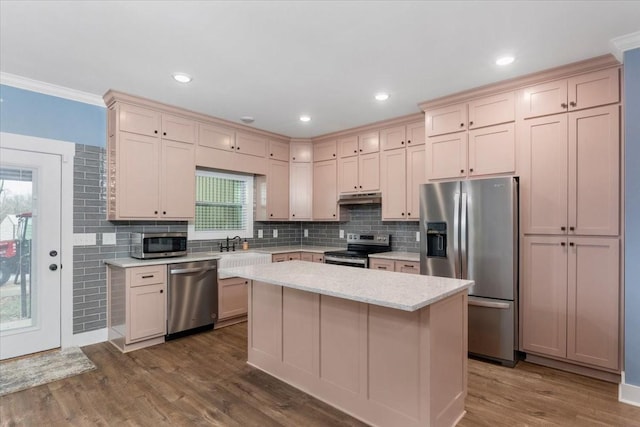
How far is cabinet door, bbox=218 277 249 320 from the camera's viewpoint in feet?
13.7

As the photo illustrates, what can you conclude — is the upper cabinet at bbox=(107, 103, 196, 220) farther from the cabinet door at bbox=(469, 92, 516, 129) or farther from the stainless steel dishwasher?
the cabinet door at bbox=(469, 92, 516, 129)

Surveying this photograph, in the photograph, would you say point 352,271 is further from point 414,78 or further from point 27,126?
point 27,126

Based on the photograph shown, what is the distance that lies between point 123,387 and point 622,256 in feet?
13.6

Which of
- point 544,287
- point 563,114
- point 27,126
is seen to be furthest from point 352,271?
point 27,126

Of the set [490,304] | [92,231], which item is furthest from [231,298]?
[490,304]

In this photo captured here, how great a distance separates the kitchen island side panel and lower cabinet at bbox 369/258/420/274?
1575 millimetres

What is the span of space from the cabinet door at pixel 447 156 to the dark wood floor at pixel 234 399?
1.91m

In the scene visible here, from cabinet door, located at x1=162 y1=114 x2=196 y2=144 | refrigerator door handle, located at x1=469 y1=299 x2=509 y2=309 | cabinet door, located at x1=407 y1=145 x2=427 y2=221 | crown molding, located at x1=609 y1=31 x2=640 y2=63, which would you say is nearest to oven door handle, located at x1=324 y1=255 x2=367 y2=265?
cabinet door, located at x1=407 y1=145 x2=427 y2=221

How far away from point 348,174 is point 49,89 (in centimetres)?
361

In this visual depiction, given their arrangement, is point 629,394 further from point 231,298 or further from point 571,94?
point 231,298

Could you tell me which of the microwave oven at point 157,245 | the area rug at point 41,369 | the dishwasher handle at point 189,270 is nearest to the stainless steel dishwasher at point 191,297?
the dishwasher handle at point 189,270

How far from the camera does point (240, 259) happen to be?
4.36m

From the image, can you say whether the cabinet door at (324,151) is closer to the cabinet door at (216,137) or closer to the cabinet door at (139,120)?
the cabinet door at (216,137)

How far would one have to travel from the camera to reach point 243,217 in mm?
5293
